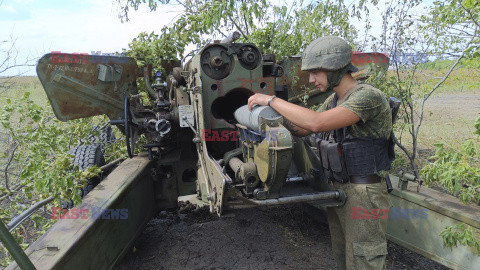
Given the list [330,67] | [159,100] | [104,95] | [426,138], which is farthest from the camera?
[426,138]

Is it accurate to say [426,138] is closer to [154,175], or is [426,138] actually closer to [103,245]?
[154,175]

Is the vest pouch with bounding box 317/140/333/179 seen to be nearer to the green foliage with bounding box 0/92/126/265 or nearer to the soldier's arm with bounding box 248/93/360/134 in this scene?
the soldier's arm with bounding box 248/93/360/134

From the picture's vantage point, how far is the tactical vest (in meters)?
2.25

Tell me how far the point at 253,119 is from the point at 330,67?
0.63 m

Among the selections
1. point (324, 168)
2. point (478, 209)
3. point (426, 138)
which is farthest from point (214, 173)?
point (426, 138)

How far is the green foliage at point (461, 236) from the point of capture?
218 centimetres

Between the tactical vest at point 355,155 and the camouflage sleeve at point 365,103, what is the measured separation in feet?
0.73

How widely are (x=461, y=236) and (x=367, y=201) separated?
641 millimetres

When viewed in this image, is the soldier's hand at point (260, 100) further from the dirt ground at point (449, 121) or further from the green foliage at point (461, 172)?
the dirt ground at point (449, 121)

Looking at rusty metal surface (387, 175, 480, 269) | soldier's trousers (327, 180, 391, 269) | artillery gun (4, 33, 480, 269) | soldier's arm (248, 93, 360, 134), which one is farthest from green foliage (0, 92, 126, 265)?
rusty metal surface (387, 175, 480, 269)

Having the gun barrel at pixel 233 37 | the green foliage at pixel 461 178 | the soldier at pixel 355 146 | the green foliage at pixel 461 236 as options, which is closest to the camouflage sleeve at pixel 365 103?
the soldier at pixel 355 146

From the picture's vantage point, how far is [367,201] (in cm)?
228

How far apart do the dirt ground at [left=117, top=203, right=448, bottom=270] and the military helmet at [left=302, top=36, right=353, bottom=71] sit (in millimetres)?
2165

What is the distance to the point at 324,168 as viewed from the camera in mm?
2533
